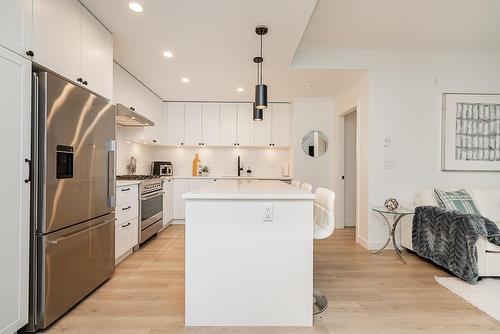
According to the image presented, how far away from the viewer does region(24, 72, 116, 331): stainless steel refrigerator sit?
1.73m

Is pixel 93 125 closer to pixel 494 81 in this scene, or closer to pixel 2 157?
pixel 2 157

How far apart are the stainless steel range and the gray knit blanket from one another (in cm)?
359

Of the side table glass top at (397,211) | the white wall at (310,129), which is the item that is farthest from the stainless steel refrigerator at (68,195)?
the white wall at (310,129)

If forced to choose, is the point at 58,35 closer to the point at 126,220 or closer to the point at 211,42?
the point at 211,42

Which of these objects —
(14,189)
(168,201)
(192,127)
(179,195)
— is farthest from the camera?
(192,127)

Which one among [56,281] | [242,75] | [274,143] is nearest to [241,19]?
[242,75]

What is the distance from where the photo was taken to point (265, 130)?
5.35m

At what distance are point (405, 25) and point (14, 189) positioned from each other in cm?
387

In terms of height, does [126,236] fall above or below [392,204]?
below

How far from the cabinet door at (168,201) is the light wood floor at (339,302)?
145cm

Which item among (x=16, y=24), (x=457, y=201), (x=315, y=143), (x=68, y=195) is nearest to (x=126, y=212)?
(x=68, y=195)

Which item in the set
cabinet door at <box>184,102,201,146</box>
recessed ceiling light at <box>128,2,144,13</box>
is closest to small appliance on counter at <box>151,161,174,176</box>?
cabinet door at <box>184,102,201,146</box>

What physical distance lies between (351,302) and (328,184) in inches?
115

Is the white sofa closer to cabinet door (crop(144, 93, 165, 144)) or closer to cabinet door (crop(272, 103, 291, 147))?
cabinet door (crop(272, 103, 291, 147))
